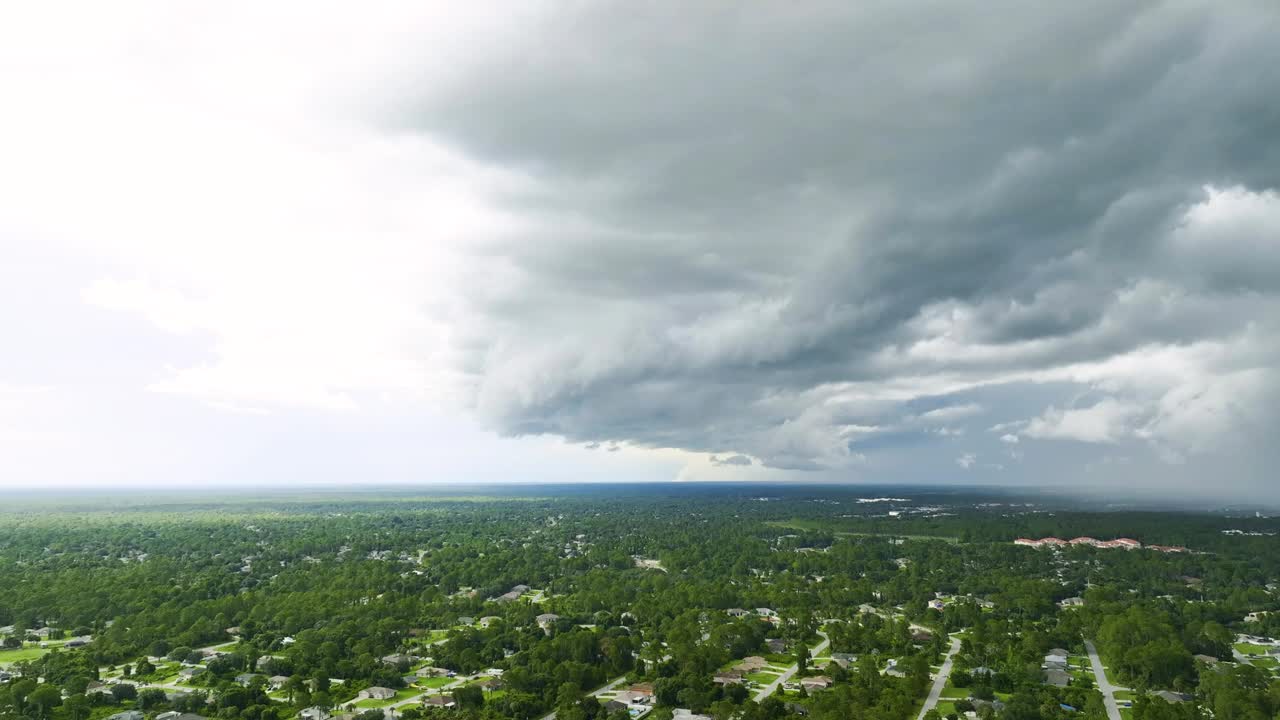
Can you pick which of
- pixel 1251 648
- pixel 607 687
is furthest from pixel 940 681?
pixel 1251 648

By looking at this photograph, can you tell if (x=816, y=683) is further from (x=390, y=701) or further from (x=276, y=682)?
(x=276, y=682)

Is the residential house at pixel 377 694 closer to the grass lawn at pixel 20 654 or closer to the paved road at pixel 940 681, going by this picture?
the grass lawn at pixel 20 654

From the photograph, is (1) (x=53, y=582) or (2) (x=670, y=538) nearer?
(1) (x=53, y=582)

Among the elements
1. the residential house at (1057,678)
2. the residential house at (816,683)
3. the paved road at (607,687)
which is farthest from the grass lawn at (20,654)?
the residential house at (1057,678)

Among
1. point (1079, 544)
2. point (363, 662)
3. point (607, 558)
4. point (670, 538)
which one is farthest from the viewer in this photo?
point (670, 538)

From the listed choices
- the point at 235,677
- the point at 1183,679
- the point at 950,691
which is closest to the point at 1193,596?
the point at 1183,679

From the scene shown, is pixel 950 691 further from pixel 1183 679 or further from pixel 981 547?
pixel 981 547

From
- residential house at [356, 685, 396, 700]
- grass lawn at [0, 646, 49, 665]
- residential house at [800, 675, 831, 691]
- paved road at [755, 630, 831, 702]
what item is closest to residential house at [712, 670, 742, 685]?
paved road at [755, 630, 831, 702]
